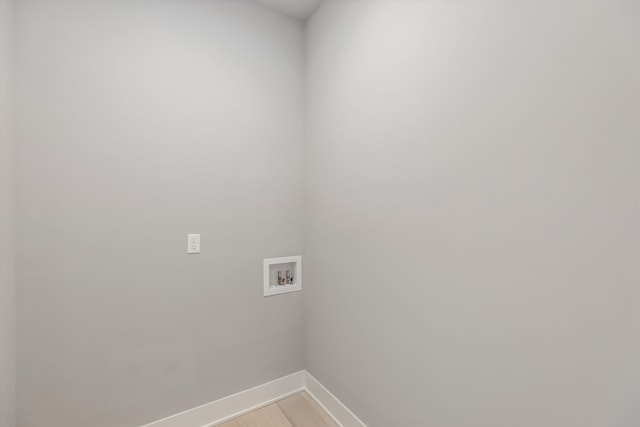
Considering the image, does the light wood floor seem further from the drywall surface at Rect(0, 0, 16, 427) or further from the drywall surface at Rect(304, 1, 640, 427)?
the drywall surface at Rect(0, 0, 16, 427)

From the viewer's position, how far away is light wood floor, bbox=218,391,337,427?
5.82 feet

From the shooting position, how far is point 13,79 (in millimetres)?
1311

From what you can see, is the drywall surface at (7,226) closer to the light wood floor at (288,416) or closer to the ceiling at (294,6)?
the light wood floor at (288,416)

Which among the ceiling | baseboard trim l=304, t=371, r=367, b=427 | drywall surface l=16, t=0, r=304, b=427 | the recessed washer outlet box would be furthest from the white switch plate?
the ceiling

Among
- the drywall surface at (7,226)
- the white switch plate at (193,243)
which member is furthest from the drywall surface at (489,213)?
the drywall surface at (7,226)

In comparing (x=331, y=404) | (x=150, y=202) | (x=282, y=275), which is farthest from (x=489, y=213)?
(x=150, y=202)

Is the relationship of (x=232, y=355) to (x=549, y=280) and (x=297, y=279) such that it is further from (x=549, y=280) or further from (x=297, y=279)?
(x=549, y=280)

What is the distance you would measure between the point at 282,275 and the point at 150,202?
1053 millimetres

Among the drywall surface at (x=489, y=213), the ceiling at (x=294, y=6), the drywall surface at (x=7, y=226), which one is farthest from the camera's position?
the ceiling at (x=294, y=6)

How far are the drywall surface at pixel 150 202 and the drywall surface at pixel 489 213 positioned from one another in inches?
23.9

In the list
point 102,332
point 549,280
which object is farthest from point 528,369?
point 102,332

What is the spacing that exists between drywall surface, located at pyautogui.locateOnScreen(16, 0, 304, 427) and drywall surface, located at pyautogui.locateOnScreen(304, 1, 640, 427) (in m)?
0.61

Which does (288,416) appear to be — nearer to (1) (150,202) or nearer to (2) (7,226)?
(1) (150,202)

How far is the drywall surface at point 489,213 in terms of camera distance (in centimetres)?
75
